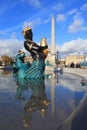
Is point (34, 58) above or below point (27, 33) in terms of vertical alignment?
below

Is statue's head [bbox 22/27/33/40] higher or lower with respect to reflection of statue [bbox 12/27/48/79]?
higher

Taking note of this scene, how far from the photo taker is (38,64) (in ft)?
69.5

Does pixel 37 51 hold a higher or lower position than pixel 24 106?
higher

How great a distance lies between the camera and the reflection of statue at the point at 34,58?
21056mm

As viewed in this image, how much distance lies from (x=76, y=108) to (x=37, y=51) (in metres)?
13.6

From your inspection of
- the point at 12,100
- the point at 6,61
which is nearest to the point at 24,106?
the point at 12,100

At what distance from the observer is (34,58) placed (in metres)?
21.7

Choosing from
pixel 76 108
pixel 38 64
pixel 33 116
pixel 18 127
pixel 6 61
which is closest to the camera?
pixel 18 127

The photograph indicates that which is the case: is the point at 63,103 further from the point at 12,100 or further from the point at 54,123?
the point at 54,123

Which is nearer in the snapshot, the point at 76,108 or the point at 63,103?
the point at 76,108

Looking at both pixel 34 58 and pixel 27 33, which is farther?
pixel 34 58

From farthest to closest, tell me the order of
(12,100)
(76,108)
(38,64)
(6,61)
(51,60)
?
(6,61), (51,60), (38,64), (12,100), (76,108)

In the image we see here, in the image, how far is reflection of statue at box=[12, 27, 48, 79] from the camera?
2106 cm

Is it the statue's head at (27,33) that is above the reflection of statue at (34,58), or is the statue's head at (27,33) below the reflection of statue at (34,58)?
above
